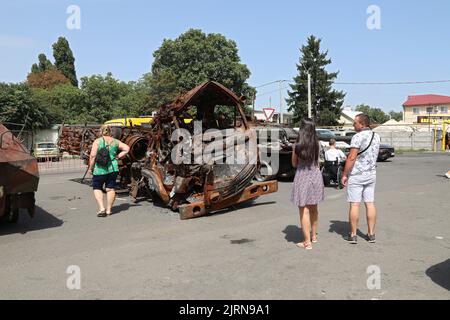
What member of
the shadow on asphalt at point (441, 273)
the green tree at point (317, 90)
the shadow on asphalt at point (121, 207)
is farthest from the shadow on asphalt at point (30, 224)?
the green tree at point (317, 90)

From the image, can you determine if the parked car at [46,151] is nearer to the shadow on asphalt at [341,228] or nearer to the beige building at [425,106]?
the shadow on asphalt at [341,228]

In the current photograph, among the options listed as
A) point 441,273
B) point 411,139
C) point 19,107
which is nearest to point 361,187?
point 441,273

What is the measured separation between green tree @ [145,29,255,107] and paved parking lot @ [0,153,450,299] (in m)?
35.5

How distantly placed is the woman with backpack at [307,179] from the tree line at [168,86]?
30.0 meters

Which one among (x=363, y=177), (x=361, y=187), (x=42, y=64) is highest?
(x=42, y=64)

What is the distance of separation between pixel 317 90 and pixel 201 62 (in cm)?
1472

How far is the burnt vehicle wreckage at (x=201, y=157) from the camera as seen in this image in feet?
25.0

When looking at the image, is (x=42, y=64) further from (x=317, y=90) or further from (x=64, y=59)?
(x=317, y=90)

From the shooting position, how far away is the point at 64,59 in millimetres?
60625

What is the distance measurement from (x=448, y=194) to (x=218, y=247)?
6759mm

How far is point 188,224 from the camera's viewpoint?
7.04 metres

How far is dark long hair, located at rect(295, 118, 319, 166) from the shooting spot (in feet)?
18.1
